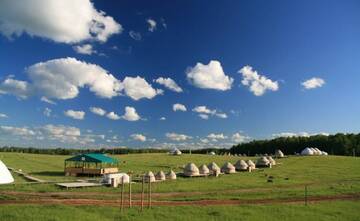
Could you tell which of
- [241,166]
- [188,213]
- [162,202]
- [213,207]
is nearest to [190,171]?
[241,166]

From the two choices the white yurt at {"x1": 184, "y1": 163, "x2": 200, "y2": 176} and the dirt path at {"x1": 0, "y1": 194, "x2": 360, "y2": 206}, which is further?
the white yurt at {"x1": 184, "y1": 163, "x2": 200, "y2": 176}

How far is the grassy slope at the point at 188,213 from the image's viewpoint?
2406 cm

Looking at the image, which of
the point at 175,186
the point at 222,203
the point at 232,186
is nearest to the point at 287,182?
the point at 232,186

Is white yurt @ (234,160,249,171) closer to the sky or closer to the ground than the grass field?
closer to the sky

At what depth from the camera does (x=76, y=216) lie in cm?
2388

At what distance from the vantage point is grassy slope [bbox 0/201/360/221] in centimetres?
2406

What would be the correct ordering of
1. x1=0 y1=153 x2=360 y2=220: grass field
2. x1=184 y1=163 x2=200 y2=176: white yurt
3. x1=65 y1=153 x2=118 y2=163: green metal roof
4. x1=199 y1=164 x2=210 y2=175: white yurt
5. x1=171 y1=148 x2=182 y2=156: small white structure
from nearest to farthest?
1. x1=0 y1=153 x2=360 y2=220: grass field
2. x1=65 y1=153 x2=118 y2=163: green metal roof
3. x1=184 y1=163 x2=200 y2=176: white yurt
4. x1=199 y1=164 x2=210 y2=175: white yurt
5. x1=171 y1=148 x2=182 y2=156: small white structure

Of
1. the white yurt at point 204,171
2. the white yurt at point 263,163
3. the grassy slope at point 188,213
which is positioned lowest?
the grassy slope at point 188,213

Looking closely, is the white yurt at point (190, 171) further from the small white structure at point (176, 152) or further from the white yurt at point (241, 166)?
the small white structure at point (176, 152)

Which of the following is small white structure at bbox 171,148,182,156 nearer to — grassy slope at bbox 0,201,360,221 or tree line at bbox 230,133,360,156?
tree line at bbox 230,133,360,156

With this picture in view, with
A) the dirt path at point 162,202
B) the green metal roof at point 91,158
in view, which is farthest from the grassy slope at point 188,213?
the green metal roof at point 91,158

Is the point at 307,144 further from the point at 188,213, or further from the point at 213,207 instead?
the point at 188,213

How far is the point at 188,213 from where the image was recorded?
26.6 metres

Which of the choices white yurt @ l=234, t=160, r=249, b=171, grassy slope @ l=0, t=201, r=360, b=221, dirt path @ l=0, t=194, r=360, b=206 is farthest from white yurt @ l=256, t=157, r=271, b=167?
grassy slope @ l=0, t=201, r=360, b=221
